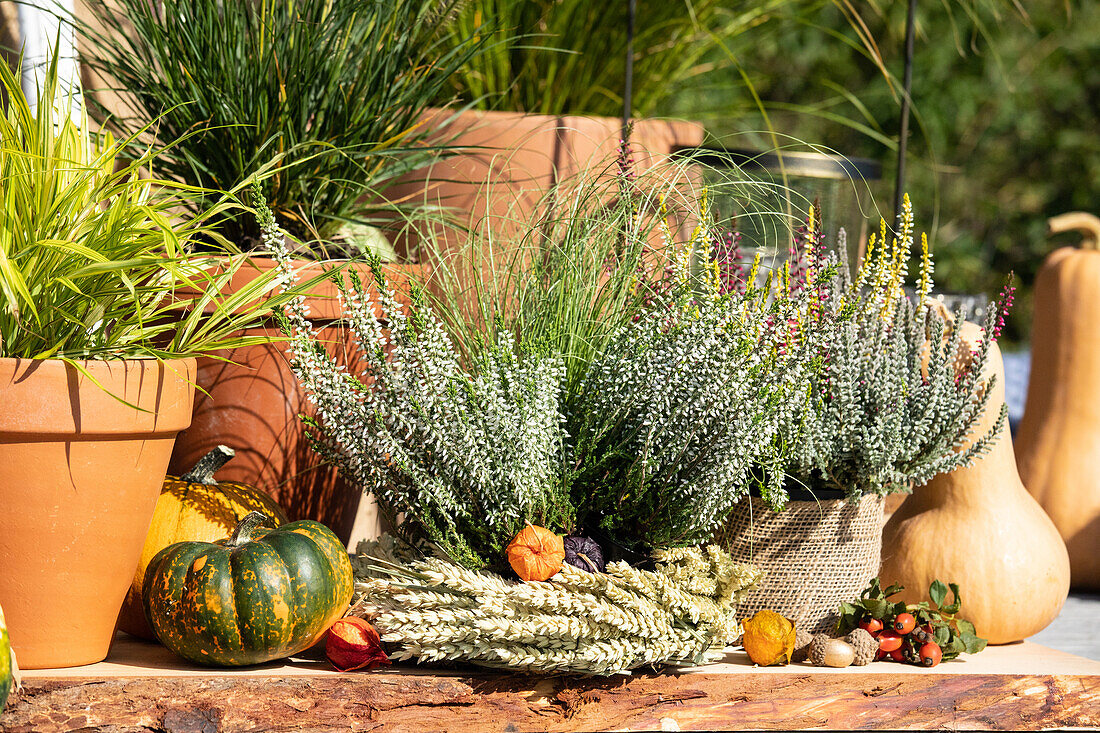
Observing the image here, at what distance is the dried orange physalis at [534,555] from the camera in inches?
55.2

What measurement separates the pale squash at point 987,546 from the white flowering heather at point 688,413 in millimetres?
368

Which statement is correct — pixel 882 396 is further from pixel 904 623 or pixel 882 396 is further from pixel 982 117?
pixel 982 117

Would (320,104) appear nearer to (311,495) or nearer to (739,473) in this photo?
(311,495)

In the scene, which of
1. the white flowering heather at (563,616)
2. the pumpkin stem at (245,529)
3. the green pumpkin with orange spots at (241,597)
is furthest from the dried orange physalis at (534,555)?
the pumpkin stem at (245,529)

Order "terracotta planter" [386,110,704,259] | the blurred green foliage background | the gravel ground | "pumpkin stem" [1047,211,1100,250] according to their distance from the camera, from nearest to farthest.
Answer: "terracotta planter" [386,110,704,259] → the gravel ground → "pumpkin stem" [1047,211,1100,250] → the blurred green foliage background

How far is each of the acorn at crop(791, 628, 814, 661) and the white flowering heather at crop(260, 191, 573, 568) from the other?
1.32 ft

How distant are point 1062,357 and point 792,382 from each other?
6.01ft

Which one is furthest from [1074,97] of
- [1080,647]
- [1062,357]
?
[1080,647]

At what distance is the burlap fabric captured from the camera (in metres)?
1.55

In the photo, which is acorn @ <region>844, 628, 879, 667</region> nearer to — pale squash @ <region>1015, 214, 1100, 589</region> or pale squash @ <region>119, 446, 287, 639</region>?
pale squash @ <region>119, 446, 287, 639</region>

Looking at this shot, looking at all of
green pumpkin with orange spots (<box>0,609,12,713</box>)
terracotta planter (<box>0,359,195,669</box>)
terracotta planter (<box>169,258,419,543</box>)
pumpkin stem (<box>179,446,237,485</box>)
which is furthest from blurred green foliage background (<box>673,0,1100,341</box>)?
green pumpkin with orange spots (<box>0,609,12,713</box>)

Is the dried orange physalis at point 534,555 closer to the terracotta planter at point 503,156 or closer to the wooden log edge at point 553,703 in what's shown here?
the wooden log edge at point 553,703

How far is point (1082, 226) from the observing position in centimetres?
284

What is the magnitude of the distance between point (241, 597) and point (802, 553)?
2.88ft
